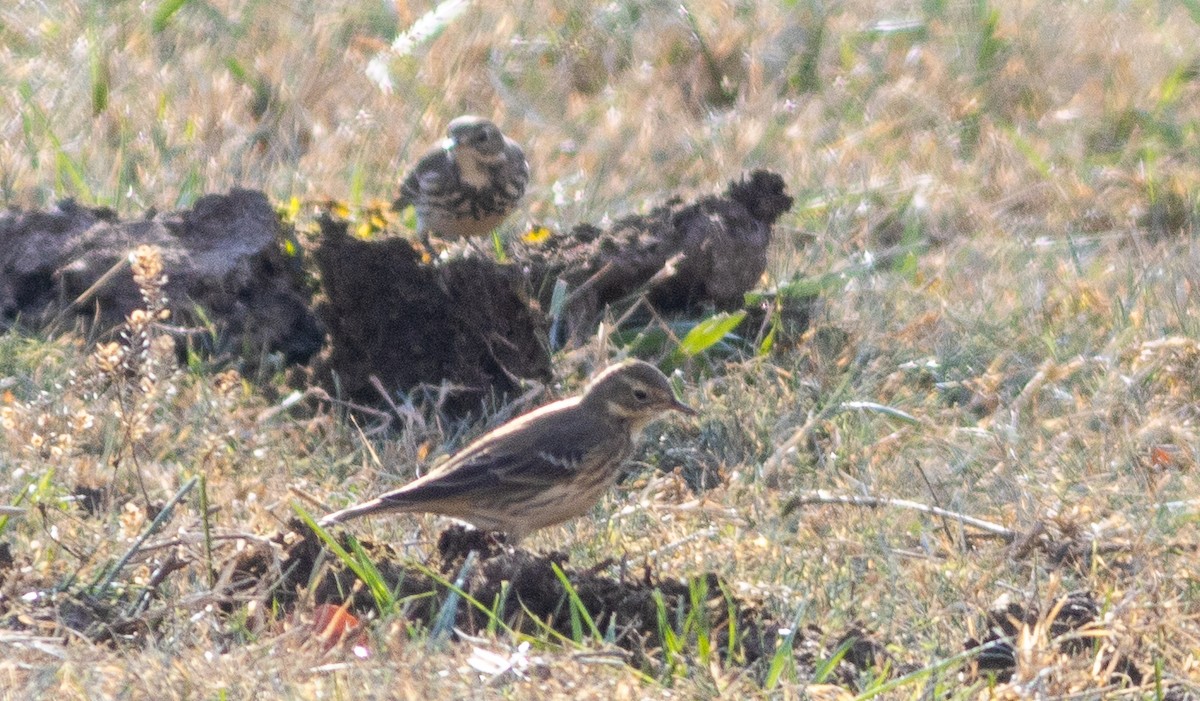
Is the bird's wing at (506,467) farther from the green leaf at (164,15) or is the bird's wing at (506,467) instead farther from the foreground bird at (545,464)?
the green leaf at (164,15)

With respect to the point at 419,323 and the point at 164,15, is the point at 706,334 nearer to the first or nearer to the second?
the point at 419,323

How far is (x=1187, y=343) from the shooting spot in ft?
20.3


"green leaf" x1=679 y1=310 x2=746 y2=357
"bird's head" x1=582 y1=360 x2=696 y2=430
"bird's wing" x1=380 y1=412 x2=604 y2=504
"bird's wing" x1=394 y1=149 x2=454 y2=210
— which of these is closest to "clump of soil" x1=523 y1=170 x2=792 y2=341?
"green leaf" x1=679 y1=310 x2=746 y2=357

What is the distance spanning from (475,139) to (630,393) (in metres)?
3.25

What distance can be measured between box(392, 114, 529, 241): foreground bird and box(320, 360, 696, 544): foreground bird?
109 inches

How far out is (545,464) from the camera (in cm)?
501

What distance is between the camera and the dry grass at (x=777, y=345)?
13.6ft

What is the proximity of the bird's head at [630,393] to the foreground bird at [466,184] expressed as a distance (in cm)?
273

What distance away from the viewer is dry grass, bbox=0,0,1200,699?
13.6ft

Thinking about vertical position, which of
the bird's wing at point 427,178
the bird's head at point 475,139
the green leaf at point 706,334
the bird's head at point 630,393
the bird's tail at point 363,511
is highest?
the bird's tail at point 363,511

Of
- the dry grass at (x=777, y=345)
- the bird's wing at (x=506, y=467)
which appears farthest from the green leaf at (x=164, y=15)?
the bird's wing at (x=506, y=467)

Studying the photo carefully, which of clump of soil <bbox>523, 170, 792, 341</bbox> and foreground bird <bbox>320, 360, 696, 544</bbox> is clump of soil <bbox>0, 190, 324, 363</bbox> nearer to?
clump of soil <bbox>523, 170, 792, 341</bbox>

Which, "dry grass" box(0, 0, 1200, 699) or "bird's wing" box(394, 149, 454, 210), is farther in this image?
"bird's wing" box(394, 149, 454, 210)

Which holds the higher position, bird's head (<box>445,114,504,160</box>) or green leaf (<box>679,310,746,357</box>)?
bird's head (<box>445,114,504,160</box>)
